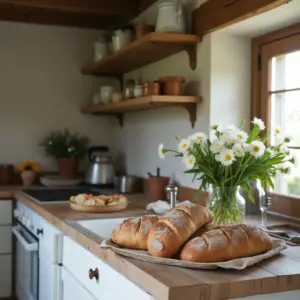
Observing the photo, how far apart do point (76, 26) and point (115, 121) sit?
811 millimetres

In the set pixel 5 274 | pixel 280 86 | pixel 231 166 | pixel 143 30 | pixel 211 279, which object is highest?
pixel 143 30

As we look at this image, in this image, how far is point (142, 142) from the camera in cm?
356

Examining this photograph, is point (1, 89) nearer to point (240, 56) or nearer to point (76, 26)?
point (76, 26)

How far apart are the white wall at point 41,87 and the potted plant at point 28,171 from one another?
124mm

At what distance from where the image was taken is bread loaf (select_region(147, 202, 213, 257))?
1.46 meters

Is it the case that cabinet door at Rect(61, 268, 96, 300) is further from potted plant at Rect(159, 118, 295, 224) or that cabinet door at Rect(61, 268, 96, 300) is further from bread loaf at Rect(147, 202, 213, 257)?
potted plant at Rect(159, 118, 295, 224)

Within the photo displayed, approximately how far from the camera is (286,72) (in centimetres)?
247

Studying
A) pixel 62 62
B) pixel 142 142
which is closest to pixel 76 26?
pixel 62 62

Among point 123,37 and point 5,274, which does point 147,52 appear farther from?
point 5,274

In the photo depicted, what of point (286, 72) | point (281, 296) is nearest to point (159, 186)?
point (286, 72)

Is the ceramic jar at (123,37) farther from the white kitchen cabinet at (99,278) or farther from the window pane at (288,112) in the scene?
the white kitchen cabinet at (99,278)

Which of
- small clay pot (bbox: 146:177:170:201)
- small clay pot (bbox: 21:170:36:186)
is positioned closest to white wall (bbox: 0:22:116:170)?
→ small clay pot (bbox: 21:170:36:186)

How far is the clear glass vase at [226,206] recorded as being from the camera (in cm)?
189

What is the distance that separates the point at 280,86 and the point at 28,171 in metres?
2.01
